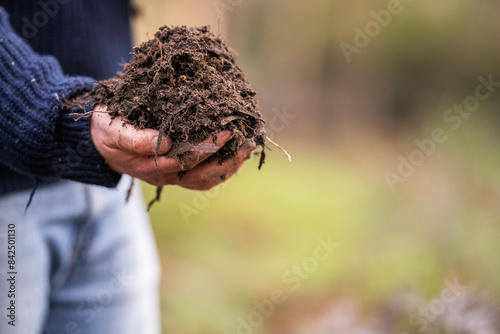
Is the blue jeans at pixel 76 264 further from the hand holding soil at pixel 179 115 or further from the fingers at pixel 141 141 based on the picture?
the fingers at pixel 141 141

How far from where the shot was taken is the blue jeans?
137 centimetres

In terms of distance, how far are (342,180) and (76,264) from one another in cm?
419

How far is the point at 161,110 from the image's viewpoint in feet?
3.71

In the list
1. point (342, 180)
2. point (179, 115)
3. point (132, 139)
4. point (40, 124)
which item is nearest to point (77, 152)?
point (40, 124)

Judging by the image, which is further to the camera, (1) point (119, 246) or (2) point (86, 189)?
(1) point (119, 246)

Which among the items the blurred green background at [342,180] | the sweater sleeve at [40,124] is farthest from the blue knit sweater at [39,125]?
the blurred green background at [342,180]

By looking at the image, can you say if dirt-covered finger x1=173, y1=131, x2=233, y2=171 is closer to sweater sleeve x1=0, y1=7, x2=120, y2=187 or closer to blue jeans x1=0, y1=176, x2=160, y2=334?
sweater sleeve x1=0, y1=7, x2=120, y2=187

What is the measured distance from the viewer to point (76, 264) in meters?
1.63

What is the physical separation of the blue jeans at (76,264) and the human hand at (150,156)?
1.45ft

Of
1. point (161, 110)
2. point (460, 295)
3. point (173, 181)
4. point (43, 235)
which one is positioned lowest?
point (460, 295)

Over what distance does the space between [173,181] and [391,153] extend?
5.29m

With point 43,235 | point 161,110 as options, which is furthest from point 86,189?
point 161,110

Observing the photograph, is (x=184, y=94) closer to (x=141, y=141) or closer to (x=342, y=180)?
(x=141, y=141)

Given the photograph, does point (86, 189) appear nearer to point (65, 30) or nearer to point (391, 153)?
point (65, 30)
